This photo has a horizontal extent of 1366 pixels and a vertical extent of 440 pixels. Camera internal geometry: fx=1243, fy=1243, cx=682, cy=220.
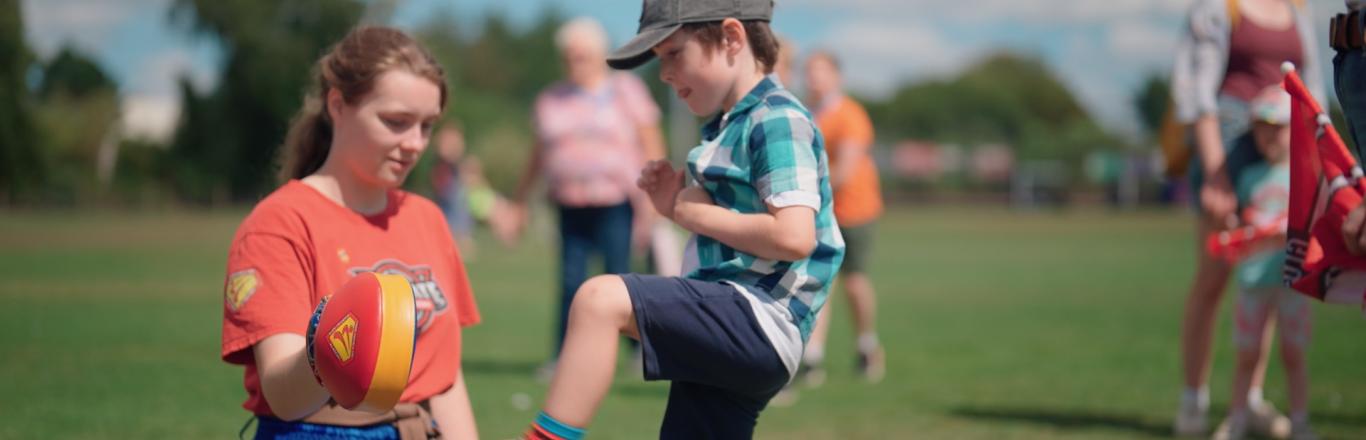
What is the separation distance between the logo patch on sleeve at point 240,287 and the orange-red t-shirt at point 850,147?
5056 millimetres

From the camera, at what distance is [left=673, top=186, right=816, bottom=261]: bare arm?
2689 mm

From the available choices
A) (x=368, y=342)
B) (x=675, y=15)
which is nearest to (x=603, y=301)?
(x=368, y=342)

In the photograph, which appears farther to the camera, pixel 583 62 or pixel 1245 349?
pixel 583 62

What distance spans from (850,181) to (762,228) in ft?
17.1

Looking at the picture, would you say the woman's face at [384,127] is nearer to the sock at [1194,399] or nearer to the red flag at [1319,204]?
the red flag at [1319,204]

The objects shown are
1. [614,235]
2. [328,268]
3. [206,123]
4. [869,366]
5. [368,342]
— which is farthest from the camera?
[206,123]

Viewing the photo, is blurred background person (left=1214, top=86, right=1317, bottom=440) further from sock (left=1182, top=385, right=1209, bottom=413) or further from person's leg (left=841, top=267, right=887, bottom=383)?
person's leg (left=841, top=267, right=887, bottom=383)

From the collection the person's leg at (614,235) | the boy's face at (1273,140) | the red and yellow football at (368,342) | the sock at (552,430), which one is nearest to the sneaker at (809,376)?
the person's leg at (614,235)

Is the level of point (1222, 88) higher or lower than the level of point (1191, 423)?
higher

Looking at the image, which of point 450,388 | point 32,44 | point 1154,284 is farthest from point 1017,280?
point 32,44

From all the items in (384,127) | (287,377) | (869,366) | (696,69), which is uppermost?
(696,69)

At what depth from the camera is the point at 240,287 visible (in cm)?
292

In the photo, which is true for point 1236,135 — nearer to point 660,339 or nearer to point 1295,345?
point 1295,345

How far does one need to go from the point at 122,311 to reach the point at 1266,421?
9660 millimetres
